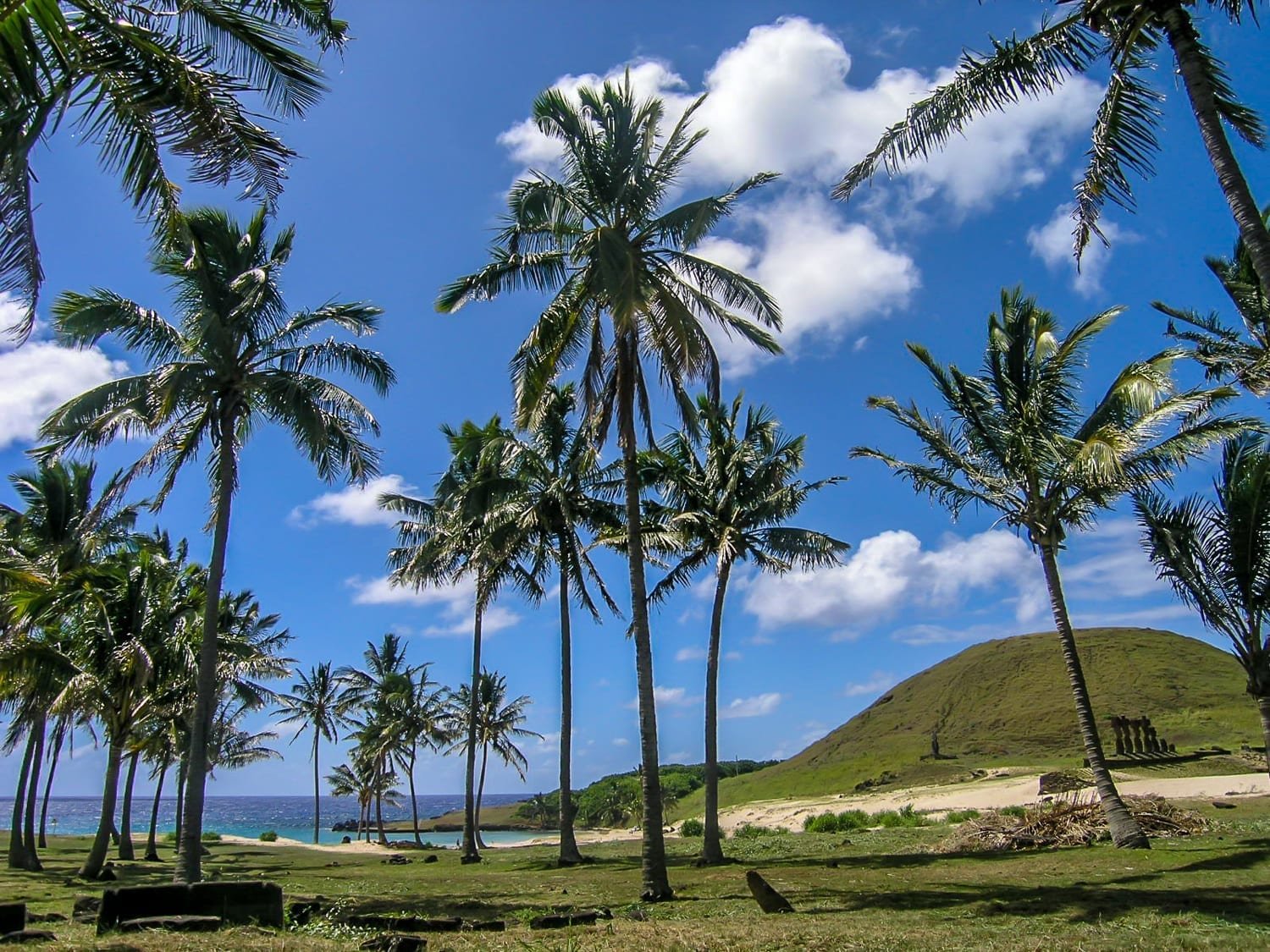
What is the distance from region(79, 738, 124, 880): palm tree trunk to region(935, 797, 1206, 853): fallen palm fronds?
71.0 ft

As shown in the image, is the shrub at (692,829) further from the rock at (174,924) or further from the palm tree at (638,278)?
the rock at (174,924)

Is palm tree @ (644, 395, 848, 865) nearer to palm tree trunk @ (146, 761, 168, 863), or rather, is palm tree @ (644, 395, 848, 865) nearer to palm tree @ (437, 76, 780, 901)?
palm tree @ (437, 76, 780, 901)

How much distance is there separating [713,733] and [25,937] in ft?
52.9

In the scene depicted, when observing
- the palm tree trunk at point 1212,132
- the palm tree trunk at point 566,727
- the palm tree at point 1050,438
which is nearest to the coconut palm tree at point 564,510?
the palm tree trunk at point 566,727

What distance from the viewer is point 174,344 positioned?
56.6ft

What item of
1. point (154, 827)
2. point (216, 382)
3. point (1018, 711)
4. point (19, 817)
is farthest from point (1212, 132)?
point (1018, 711)

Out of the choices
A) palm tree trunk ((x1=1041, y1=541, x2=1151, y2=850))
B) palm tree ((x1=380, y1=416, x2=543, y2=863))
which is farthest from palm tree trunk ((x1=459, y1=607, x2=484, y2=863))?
palm tree trunk ((x1=1041, y1=541, x2=1151, y2=850))

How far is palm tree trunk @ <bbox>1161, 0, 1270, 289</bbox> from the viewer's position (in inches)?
327

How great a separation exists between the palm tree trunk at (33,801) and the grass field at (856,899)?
285 cm

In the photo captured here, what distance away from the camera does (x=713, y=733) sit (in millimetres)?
21734

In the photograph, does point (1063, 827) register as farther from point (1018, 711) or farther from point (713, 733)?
point (1018, 711)

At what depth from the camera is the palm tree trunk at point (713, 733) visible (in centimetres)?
2105

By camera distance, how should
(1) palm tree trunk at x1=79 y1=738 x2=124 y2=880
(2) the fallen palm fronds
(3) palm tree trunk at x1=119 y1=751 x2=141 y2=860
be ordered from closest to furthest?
(2) the fallen palm fronds, (1) palm tree trunk at x1=79 y1=738 x2=124 y2=880, (3) palm tree trunk at x1=119 y1=751 x2=141 y2=860

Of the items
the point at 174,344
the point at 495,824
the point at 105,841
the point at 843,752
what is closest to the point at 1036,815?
the point at 174,344
